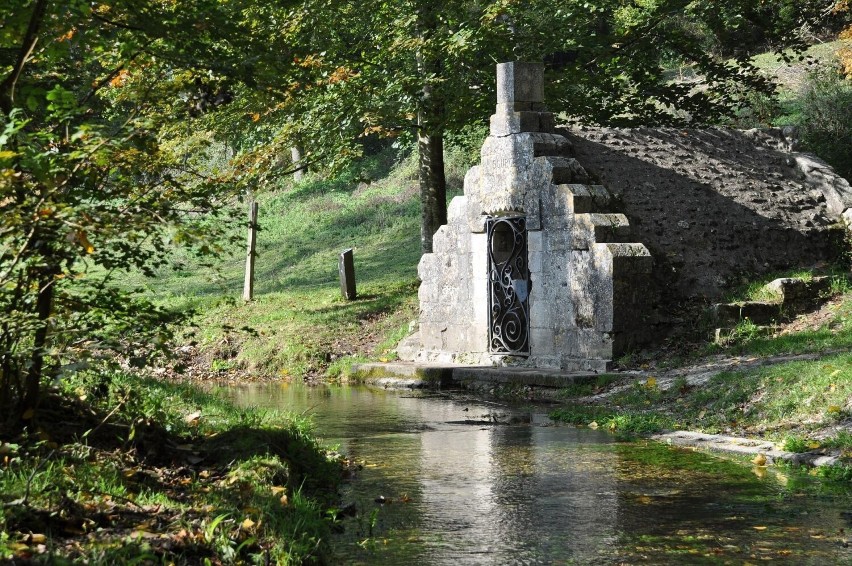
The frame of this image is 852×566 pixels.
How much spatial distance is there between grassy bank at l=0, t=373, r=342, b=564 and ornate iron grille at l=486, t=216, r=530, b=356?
841 centimetres

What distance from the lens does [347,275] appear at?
24031mm

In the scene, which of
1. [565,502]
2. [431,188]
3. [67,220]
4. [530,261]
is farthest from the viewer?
[431,188]

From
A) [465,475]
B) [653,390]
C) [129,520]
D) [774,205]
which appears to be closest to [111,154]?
[129,520]

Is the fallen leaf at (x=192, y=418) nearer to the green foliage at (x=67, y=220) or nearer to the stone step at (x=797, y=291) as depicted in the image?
the green foliage at (x=67, y=220)

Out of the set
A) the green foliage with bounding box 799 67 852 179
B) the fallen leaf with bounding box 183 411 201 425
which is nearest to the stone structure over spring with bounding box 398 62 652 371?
the green foliage with bounding box 799 67 852 179

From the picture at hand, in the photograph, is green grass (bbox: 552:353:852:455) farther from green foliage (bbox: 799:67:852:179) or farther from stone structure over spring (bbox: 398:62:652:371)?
green foliage (bbox: 799:67:852:179)

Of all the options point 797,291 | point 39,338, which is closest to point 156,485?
point 39,338

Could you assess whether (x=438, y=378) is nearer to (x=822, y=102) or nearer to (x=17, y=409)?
(x=17, y=409)

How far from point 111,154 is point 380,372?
36.0 feet

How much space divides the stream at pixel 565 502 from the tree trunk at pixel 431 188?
36.0 feet

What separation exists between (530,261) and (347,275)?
6689mm

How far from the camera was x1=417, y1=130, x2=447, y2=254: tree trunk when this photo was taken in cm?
2367

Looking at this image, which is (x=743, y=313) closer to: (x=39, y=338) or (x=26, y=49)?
(x=39, y=338)

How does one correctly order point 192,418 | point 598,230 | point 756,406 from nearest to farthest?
point 192,418, point 756,406, point 598,230
